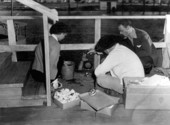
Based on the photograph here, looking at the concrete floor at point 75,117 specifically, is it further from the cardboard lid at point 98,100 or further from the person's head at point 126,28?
the person's head at point 126,28

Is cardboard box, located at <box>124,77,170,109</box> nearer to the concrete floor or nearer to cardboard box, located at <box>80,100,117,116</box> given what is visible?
the concrete floor

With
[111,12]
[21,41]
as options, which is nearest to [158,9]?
Result: [111,12]

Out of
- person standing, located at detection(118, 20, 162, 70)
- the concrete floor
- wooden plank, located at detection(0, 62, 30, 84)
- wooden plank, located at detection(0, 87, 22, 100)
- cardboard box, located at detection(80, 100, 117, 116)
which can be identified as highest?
person standing, located at detection(118, 20, 162, 70)

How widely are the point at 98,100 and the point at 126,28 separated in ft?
6.98

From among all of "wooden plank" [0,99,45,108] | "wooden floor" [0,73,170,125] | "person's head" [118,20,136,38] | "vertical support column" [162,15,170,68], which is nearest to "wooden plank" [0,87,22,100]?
"wooden plank" [0,99,45,108]

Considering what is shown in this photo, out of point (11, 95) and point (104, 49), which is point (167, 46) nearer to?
point (104, 49)

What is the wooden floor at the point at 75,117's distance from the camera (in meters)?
4.04

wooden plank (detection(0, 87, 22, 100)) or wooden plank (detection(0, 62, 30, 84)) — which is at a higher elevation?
wooden plank (detection(0, 62, 30, 84))

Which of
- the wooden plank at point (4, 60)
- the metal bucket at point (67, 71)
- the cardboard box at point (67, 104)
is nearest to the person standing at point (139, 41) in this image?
the metal bucket at point (67, 71)

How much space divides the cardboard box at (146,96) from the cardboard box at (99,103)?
254mm

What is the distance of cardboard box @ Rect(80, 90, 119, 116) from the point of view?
4.19 meters

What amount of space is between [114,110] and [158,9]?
37884mm

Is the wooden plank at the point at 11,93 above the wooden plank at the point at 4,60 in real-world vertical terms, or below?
below

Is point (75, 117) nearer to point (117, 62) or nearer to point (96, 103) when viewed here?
point (96, 103)
